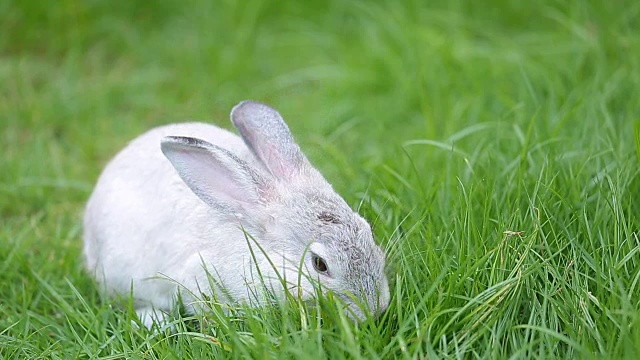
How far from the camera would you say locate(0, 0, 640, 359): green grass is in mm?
3631

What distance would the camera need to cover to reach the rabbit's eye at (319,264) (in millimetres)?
3766

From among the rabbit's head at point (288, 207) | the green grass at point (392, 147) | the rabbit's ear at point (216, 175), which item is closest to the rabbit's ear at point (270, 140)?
the rabbit's head at point (288, 207)

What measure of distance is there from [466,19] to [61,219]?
152 inches

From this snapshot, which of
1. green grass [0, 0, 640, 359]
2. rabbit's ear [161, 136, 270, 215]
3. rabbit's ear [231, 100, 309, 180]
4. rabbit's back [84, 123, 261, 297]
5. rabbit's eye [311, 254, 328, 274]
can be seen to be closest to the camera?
green grass [0, 0, 640, 359]

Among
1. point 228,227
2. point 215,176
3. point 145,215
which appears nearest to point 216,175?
point 215,176

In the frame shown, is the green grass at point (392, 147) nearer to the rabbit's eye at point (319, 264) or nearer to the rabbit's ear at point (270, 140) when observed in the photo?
the rabbit's eye at point (319, 264)

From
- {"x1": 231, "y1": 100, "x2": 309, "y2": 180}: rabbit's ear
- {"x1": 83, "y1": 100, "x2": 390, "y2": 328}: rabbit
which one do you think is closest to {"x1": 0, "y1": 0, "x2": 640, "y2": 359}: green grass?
{"x1": 83, "y1": 100, "x2": 390, "y2": 328}: rabbit

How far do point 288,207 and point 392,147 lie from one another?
215 centimetres

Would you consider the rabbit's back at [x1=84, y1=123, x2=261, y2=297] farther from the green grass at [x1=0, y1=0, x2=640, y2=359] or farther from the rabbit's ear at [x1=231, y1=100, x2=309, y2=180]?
the green grass at [x1=0, y1=0, x2=640, y2=359]

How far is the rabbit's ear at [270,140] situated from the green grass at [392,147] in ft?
1.64

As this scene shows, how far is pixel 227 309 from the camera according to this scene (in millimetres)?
3986

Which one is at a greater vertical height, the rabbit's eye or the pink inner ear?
the pink inner ear

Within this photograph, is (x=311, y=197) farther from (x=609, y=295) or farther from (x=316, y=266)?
(x=609, y=295)

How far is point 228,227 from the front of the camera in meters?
4.20
